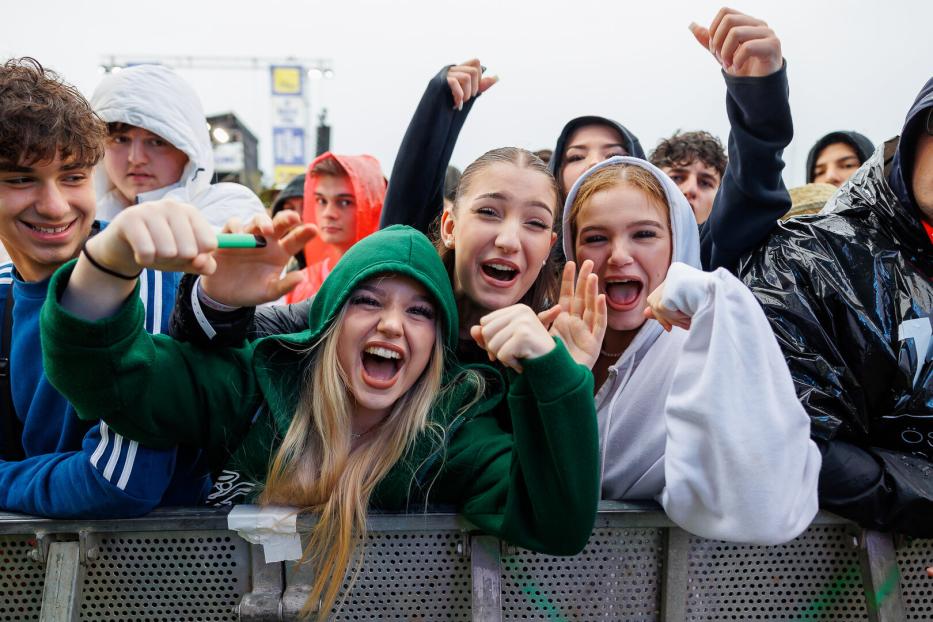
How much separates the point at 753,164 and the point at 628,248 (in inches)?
19.1

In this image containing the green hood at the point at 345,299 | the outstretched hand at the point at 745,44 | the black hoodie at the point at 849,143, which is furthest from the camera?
the black hoodie at the point at 849,143

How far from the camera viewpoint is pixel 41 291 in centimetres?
206

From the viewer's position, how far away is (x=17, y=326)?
80.4 inches

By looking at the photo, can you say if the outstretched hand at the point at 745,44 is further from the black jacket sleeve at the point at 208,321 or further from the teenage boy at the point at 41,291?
the teenage boy at the point at 41,291

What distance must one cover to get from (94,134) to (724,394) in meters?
2.08

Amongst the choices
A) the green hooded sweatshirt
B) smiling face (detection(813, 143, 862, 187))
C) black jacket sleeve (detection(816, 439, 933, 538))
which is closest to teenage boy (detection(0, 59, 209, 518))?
the green hooded sweatshirt

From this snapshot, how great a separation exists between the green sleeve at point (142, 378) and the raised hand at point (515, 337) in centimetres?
74

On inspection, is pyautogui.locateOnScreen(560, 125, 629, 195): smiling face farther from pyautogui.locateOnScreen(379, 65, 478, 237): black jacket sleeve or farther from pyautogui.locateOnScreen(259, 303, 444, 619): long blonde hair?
pyautogui.locateOnScreen(259, 303, 444, 619): long blonde hair

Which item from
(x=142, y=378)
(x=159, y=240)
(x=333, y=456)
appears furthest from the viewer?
(x=333, y=456)

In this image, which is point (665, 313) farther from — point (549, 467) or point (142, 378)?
point (142, 378)

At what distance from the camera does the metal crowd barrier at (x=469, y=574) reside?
1.72m

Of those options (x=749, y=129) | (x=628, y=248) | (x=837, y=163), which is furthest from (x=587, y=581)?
(x=837, y=163)

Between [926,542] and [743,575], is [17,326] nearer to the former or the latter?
[743,575]

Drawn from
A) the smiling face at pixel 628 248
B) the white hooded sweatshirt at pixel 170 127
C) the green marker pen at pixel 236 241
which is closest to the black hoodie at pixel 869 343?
the smiling face at pixel 628 248
